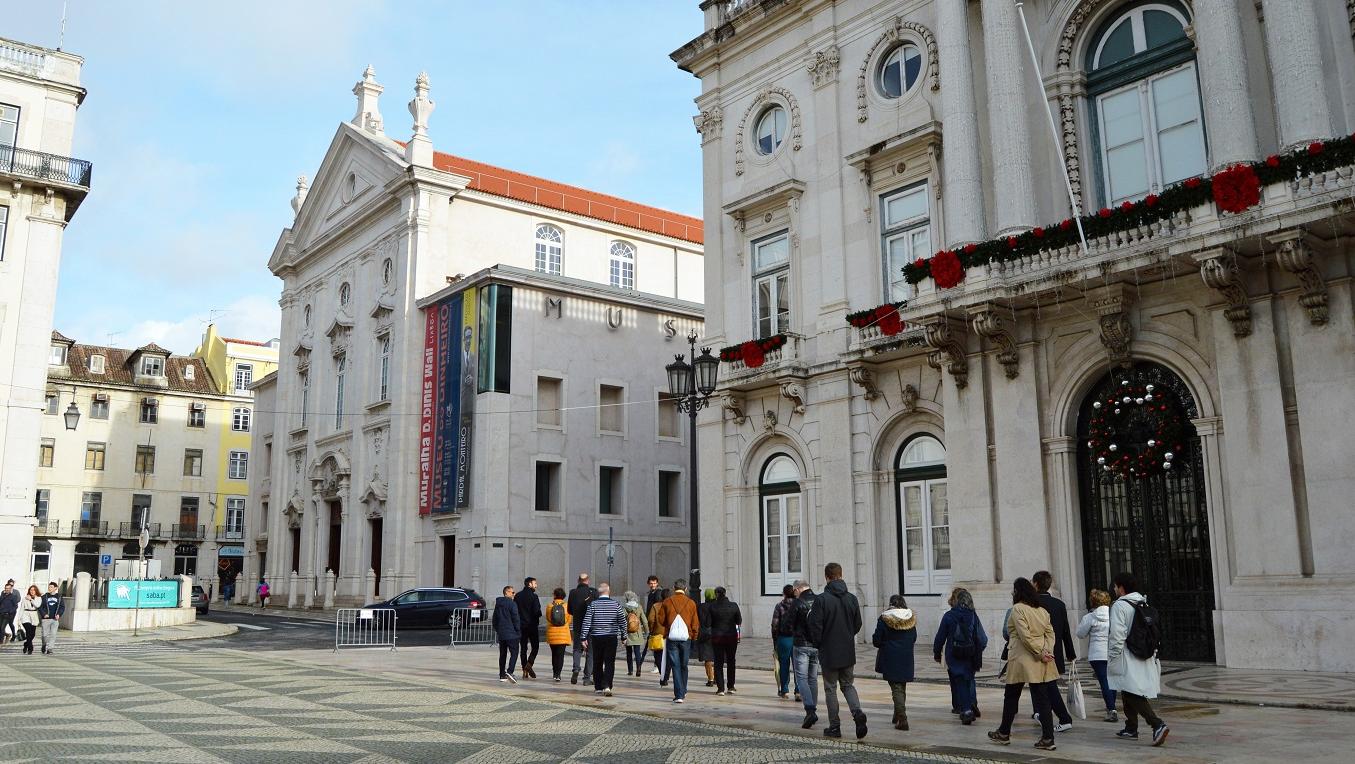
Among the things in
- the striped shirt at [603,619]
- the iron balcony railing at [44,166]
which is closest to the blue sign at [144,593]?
the iron balcony railing at [44,166]

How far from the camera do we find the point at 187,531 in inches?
2655

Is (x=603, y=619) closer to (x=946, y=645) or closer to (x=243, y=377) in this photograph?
(x=946, y=645)

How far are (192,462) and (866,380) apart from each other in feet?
188

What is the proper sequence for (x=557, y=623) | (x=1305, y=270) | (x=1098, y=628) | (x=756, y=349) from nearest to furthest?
(x=1098, y=628), (x=1305, y=270), (x=557, y=623), (x=756, y=349)

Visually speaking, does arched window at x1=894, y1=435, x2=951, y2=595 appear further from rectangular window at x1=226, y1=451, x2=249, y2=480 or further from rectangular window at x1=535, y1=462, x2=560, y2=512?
rectangular window at x1=226, y1=451, x2=249, y2=480

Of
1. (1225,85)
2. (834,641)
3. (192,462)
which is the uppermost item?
(1225,85)

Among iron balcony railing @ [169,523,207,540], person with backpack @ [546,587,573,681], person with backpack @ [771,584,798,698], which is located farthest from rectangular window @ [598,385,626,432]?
iron balcony railing @ [169,523,207,540]

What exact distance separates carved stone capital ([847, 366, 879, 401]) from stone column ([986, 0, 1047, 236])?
14.0 feet

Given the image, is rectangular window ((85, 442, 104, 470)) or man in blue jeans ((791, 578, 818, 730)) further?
rectangular window ((85, 442, 104, 470))

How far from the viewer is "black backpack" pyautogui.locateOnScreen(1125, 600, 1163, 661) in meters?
10.1

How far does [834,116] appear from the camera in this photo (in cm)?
2477

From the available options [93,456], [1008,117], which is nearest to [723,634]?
[1008,117]

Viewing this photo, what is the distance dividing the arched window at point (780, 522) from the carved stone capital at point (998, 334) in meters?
6.41

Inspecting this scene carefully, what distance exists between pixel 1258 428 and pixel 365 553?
34.5m
